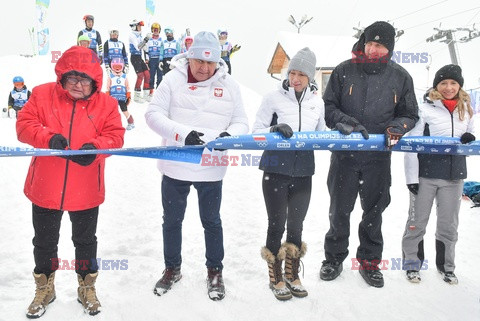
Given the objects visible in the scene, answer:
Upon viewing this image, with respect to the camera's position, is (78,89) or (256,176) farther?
(256,176)

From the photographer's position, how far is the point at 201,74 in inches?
127

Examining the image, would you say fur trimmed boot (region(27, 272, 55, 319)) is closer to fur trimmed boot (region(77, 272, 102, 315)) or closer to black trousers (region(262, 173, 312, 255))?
fur trimmed boot (region(77, 272, 102, 315))

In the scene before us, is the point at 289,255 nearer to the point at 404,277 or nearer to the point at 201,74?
the point at 404,277

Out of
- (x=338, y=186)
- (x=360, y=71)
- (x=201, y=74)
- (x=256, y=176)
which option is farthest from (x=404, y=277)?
(x=256, y=176)

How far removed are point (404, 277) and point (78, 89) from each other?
142 inches

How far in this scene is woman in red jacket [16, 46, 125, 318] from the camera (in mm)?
2721

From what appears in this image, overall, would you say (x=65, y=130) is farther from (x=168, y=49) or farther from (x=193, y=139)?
(x=168, y=49)

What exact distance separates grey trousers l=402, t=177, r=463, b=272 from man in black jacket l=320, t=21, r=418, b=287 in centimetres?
41

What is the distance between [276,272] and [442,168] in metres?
1.95

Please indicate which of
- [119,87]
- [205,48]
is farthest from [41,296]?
[119,87]

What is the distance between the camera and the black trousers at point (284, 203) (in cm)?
335

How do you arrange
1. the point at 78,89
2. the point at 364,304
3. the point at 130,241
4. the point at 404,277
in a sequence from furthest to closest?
the point at 130,241, the point at 404,277, the point at 364,304, the point at 78,89

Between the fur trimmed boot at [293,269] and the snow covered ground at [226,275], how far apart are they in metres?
0.09

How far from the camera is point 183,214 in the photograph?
340 cm
